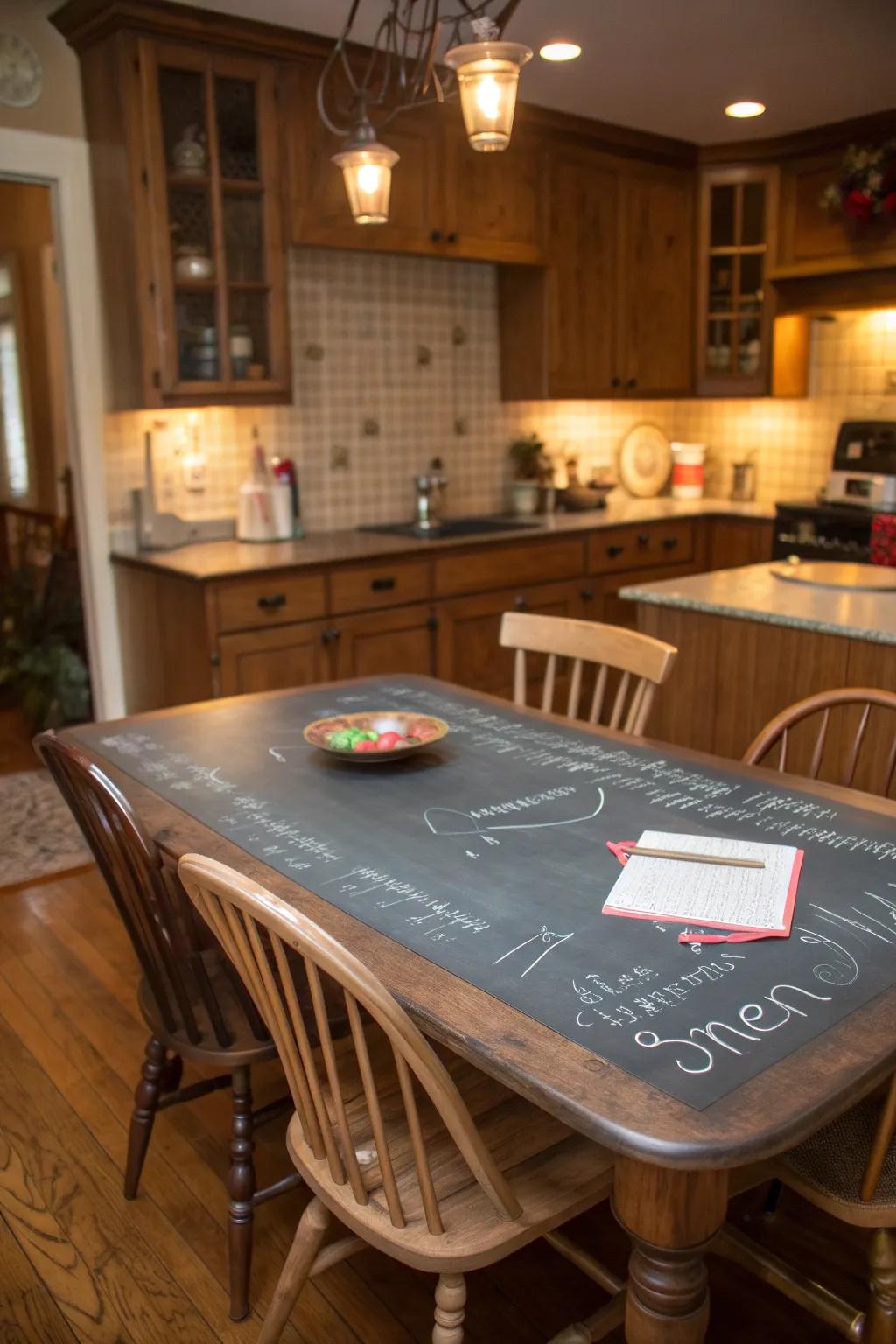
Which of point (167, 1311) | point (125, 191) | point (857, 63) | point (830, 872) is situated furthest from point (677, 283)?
point (167, 1311)

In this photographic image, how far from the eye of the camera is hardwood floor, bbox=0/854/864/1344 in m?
1.69

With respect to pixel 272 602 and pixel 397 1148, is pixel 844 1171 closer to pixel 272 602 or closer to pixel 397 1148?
pixel 397 1148

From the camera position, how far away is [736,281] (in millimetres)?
4992

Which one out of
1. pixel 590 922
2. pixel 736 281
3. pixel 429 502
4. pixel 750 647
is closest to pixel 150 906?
pixel 590 922

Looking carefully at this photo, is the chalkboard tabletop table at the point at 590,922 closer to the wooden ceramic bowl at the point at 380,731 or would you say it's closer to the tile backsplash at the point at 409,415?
the wooden ceramic bowl at the point at 380,731

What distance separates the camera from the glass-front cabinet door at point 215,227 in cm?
341

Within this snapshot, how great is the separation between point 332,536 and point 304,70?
1559 mm

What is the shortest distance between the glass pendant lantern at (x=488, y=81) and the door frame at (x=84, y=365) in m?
2.19

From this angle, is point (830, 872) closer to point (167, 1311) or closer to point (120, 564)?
point (167, 1311)

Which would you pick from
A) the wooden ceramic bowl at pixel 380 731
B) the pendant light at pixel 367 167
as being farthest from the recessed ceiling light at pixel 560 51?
the wooden ceramic bowl at pixel 380 731

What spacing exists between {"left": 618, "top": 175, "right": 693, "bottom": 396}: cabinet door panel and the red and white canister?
347mm

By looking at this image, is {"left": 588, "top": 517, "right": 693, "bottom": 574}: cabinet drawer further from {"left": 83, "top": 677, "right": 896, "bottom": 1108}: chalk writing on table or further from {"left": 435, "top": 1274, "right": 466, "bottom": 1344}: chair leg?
{"left": 435, "top": 1274, "right": 466, "bottom": 1344}: chair leg

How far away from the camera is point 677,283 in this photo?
5.02m

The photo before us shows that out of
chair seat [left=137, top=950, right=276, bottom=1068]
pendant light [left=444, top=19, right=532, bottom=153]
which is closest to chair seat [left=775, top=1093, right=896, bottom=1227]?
chair seat [left=137, top=950, right=276, bottom=1068]
